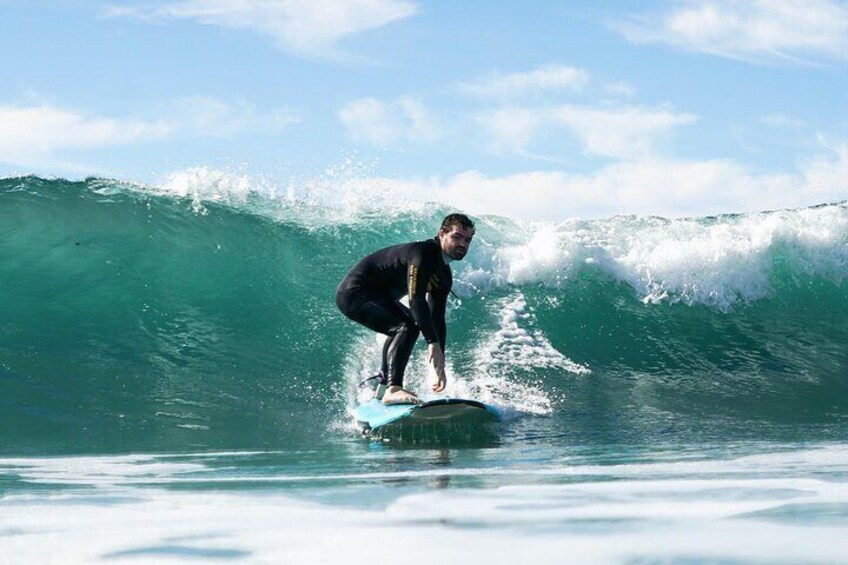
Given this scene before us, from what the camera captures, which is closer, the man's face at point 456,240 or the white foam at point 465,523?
the white foam at point 465,523

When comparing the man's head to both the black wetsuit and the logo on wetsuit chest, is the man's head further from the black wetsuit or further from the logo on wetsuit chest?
the logo on wetsuit chest

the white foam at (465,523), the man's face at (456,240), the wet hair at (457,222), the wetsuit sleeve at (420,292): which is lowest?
the white foam at (465,523)

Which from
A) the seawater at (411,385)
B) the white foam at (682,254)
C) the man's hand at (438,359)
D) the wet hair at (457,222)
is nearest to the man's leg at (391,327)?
the man's hand at (438,359)

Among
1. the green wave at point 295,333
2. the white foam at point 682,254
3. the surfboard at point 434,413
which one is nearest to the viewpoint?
the surfboard at point 434,413

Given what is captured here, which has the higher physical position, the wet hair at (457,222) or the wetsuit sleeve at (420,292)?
the wet hair at (457,222)

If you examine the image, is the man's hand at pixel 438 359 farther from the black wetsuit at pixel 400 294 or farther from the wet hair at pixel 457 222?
the wet hair at pixel 457 222

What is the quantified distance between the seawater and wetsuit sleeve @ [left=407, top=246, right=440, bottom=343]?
2.31ft

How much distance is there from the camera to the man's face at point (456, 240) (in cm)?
728

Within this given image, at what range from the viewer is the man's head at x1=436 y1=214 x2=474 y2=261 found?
7.28 metres

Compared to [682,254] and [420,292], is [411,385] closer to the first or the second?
[420,292]

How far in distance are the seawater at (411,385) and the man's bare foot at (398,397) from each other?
0.29m

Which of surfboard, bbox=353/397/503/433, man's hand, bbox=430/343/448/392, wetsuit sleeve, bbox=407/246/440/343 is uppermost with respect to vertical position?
wetsuit sleeve, bbox=407/246/440/343

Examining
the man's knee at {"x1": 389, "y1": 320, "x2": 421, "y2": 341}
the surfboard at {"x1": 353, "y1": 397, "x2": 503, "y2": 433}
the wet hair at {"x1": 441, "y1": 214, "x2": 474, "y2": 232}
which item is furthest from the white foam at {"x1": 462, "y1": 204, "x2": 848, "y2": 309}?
the wet hair at {"x1": 441, "y1": 214, "x2": 474, "y2": 232}

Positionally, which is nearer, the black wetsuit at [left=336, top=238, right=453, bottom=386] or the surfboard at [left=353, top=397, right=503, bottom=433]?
the surfboard at [left=353, top=397, right=503, bottom=433]
